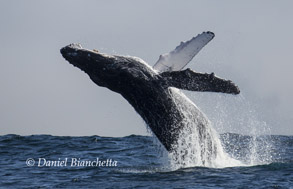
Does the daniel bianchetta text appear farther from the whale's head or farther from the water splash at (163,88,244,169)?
the whale's head

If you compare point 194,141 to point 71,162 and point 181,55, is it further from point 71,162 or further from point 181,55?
point 71,162

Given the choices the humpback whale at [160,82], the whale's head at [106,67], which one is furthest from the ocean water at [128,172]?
the whale's head at [106,67]

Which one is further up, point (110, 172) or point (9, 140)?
point (9, 140)

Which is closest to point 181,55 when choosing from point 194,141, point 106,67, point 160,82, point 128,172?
point 160,82

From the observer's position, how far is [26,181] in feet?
42.7

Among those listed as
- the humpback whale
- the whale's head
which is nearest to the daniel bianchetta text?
the humpback whale

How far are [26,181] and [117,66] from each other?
3.67 metres

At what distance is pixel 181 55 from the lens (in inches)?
530

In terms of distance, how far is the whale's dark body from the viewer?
12.8m

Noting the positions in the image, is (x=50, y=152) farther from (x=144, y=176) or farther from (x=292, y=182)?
(x=292, y=182)

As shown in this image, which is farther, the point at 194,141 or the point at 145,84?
the point at 194,141

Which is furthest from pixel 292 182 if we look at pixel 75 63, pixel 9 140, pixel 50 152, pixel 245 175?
pixel 9 140

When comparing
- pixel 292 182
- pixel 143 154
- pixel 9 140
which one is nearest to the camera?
pixel 292 182

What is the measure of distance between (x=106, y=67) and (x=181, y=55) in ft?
6.54
